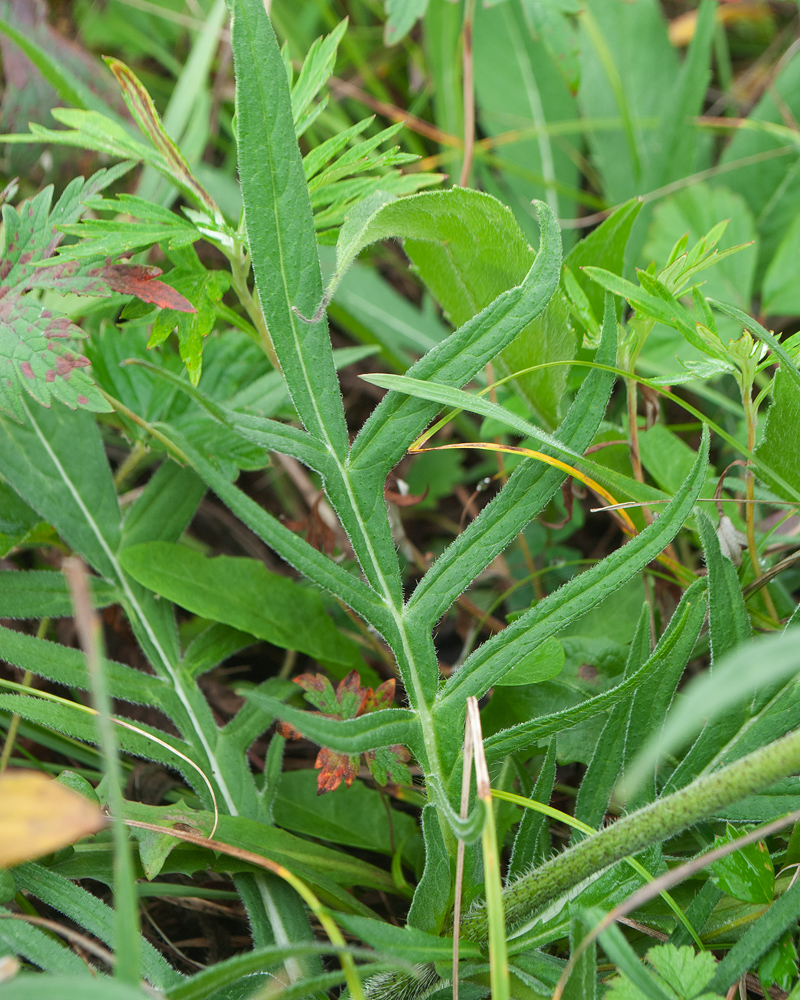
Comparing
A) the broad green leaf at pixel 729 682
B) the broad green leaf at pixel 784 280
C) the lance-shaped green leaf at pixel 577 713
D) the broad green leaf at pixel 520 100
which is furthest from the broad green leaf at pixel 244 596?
the broad green leaf at pixel 520 100

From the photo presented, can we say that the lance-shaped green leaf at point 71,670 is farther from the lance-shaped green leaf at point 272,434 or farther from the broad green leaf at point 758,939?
the broad green leaf at point 758,939

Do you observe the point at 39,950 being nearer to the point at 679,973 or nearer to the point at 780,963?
the point at 679,973

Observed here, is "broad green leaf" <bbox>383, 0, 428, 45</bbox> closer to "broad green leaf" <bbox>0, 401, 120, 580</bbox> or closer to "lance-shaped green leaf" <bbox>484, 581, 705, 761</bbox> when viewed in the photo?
"broad green leaf" <bbox>0, 401, 120, 580</bbox>

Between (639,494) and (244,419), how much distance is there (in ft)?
1.95

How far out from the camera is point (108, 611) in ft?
4.73

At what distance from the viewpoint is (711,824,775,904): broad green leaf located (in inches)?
37.2

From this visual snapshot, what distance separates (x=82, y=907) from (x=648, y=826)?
2.37 feet

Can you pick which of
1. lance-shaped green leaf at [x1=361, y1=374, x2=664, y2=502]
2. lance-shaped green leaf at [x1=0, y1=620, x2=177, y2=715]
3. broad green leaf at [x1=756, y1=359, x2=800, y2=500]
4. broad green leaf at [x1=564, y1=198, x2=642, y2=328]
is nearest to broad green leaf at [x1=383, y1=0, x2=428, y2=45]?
broad green leaf at [x1=564, y1=198, x2=642, y2=328]

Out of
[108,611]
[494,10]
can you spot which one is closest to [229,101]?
[494,10]

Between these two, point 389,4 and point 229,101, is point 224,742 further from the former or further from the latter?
point 229,101

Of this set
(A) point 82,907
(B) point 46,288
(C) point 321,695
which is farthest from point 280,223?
(A) point 82,907

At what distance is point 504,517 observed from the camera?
1044 mm

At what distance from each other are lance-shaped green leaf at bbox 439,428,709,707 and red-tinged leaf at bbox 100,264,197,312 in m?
0.65

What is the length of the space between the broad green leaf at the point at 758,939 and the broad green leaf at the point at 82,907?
0.67 meters
